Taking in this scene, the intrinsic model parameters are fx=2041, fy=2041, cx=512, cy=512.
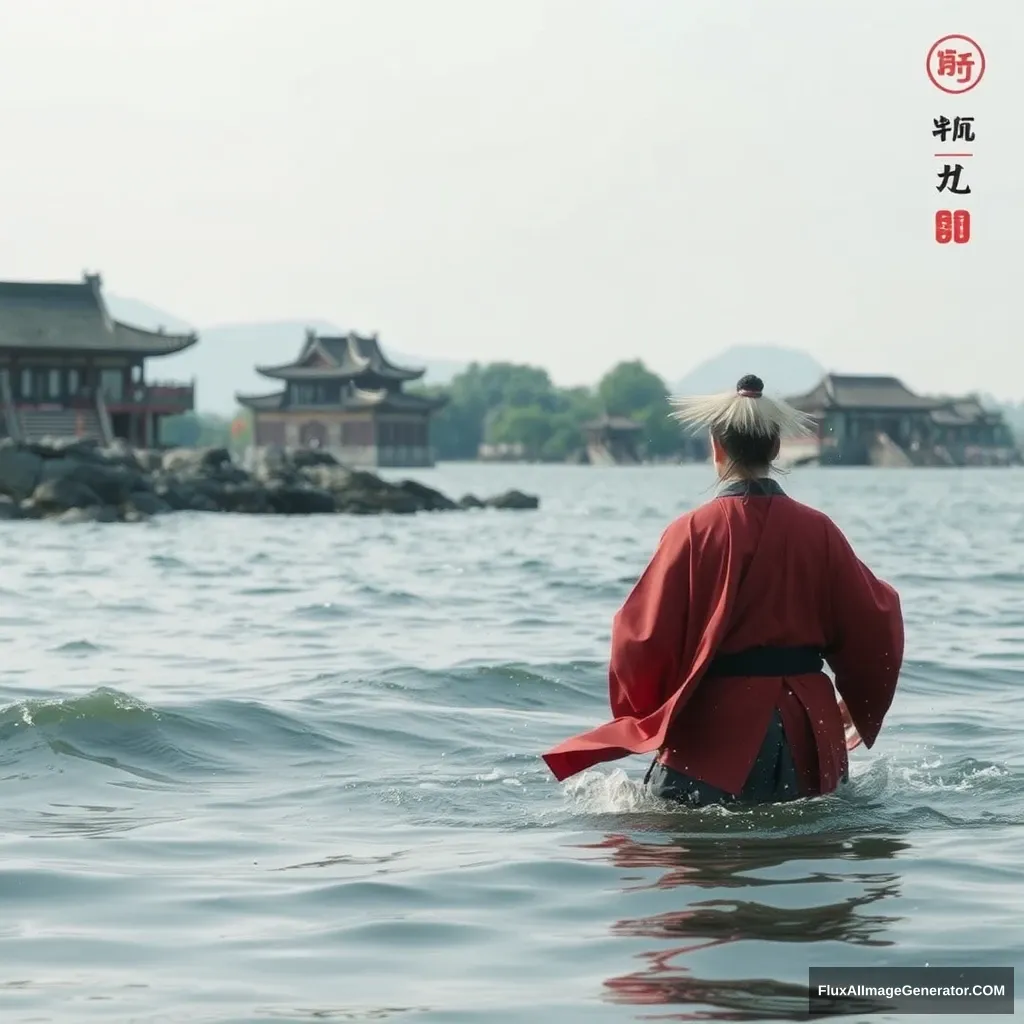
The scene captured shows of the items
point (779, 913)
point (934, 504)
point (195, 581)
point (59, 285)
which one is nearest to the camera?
point (779, 913)

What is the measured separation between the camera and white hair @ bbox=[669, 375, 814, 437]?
4953mm

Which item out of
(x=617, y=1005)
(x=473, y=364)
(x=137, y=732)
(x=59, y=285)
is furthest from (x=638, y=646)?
(x=473, y=364)

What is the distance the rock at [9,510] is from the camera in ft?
Result: 101

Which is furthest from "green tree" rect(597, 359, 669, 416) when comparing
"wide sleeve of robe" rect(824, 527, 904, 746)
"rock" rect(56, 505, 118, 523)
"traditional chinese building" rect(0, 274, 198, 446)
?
"wide sleeve of robe" rect(824, 527, 904, 746)

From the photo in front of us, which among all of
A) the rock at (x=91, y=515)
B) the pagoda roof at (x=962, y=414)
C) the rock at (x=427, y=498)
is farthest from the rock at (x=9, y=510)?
the pagoda roof at (x=962, y=414)

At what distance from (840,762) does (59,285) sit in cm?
4655

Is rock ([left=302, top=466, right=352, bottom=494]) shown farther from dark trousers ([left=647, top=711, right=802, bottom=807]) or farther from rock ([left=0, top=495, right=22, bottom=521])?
dark trousers ([left=647, top=711, right=802, bottom=807])

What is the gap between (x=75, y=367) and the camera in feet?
161

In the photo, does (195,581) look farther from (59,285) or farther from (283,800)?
(59,285)

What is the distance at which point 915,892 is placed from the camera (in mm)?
4754

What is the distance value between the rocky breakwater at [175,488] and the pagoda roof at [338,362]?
29.8 meters

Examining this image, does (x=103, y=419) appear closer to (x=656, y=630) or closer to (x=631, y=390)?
(x=656, y=630)

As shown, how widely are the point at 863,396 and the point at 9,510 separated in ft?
→ 207

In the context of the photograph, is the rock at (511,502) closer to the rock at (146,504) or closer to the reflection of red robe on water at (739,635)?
the rock at (146,504)
